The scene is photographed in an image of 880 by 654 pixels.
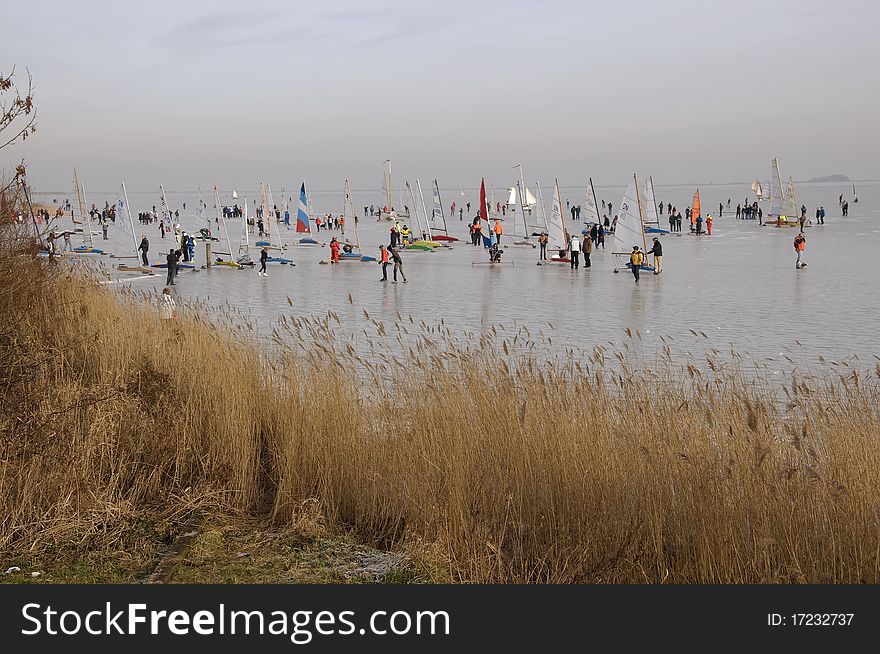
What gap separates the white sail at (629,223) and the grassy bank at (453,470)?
34.3 meters

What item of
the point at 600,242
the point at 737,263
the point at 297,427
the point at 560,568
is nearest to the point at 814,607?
the point at 560,568

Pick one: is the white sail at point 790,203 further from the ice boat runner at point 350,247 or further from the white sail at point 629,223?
the ice boat runner at point 350,247

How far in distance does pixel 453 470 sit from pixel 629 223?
119ft

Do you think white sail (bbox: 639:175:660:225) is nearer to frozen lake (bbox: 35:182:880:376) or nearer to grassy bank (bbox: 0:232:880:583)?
frozen lake (bbox: 35:182:880:376)

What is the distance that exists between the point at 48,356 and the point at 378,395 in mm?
2731

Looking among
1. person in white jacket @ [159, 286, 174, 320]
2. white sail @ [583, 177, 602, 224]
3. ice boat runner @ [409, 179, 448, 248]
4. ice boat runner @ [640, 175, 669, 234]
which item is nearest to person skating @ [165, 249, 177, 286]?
person in white jacket @ [159, 286, 174, 320]

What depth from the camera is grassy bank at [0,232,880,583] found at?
4973mm

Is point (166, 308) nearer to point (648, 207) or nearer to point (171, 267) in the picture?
point (171, 267)

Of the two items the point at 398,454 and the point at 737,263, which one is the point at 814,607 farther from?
the point at 737,263

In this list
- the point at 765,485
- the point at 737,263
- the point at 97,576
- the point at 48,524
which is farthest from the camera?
the point at 737,263

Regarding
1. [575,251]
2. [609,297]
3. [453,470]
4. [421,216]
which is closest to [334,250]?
[575,251]

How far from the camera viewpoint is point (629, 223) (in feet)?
133

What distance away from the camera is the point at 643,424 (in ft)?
19.4

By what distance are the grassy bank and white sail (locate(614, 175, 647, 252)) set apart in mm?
34257
